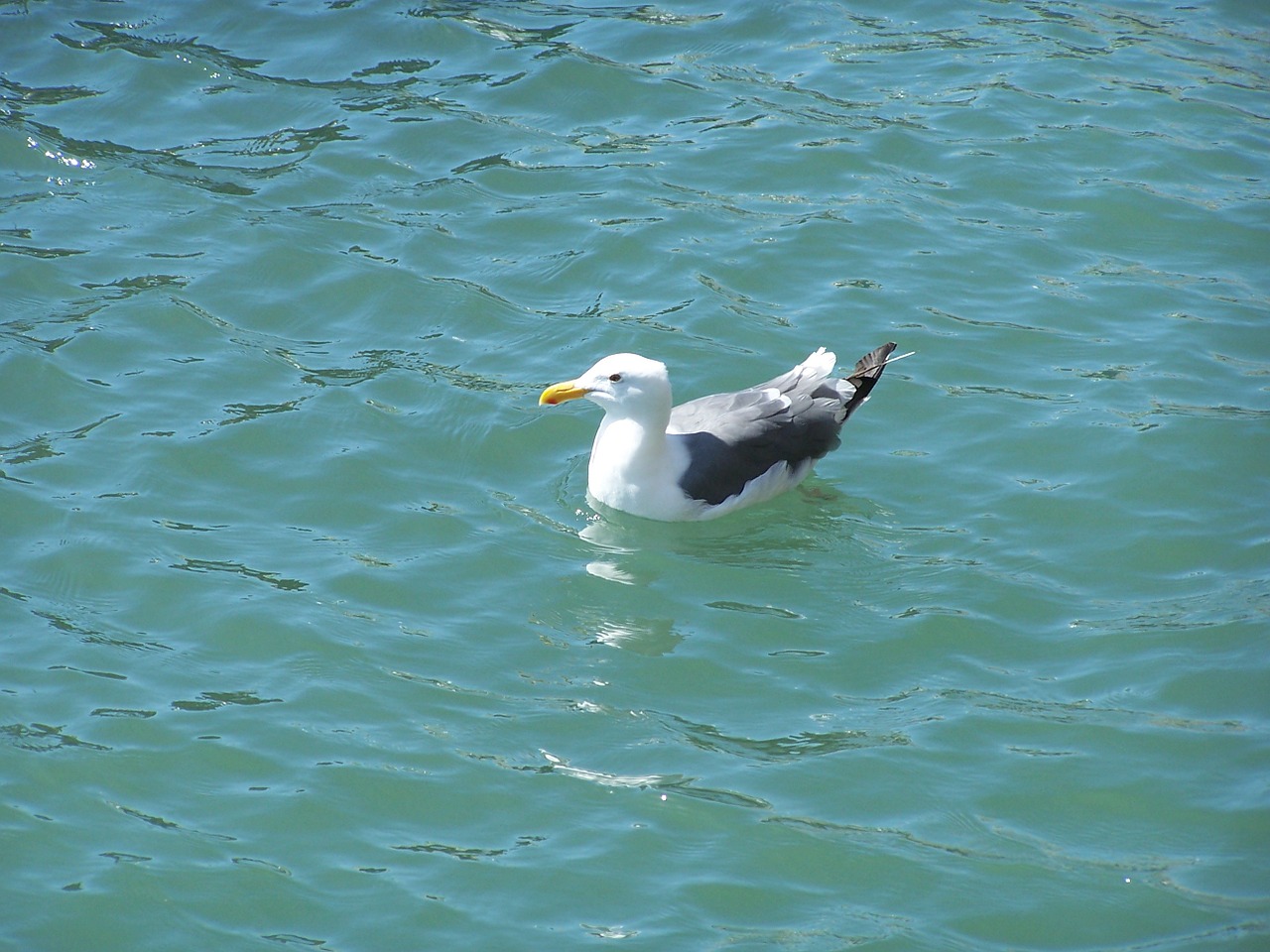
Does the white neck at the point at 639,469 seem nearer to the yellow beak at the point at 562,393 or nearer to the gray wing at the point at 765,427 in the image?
the gray wing at the point at 765,427

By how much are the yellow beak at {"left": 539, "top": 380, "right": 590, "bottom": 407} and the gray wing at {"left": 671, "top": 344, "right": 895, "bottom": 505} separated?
65cm

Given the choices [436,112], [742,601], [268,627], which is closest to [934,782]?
[742,601]

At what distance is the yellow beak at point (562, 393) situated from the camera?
727cm

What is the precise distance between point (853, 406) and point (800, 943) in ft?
12.0

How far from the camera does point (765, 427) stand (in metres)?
7.55

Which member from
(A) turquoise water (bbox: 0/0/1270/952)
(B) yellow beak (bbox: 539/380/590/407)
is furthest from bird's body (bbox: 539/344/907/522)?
(A) turquoise water (bbox: 0/0/1270/952)

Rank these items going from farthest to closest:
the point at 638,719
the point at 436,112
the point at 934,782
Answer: the point at 436,112
the point at 638,719
the point at 934,782

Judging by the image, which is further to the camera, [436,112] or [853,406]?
[436,112]

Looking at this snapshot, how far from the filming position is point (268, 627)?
6.35m

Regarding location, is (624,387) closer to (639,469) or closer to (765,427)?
(639,469)

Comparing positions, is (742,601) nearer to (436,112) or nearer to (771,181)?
(771,181)

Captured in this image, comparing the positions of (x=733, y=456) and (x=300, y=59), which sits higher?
(x=300, y=59)

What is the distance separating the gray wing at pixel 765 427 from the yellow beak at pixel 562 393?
2.15 ft

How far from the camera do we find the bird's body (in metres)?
7.37
